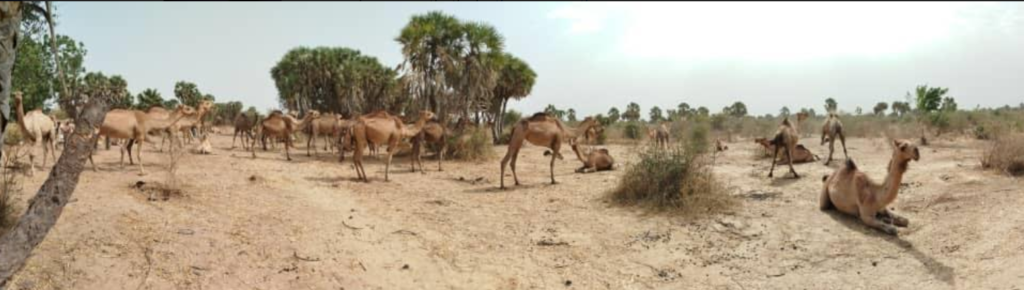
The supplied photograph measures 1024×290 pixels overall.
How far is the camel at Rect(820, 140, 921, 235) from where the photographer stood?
26.7 ft

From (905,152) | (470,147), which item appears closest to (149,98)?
(470,147)

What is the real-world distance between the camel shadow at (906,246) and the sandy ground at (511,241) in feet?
0.09

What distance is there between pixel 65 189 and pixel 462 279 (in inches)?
159

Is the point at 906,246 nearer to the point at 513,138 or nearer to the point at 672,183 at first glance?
the point at 672,183

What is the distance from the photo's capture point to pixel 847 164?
9.44 m

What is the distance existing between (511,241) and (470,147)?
1013 cm

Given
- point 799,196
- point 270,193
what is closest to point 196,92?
point 270,193

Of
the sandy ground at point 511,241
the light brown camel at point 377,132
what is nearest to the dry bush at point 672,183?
the sandy ground at point 511,241

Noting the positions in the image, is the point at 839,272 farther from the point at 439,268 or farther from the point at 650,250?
the point at 439,268

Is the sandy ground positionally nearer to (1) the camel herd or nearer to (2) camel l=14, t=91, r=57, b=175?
(1) the camel herd

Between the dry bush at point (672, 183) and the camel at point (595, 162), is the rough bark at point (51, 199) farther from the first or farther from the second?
the camel at point (595, 162)

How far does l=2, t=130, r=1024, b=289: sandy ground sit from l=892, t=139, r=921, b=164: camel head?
3.27 feet

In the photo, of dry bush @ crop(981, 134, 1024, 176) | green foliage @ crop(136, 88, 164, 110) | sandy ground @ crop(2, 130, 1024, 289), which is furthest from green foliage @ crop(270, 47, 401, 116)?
dry bush @ crop(981, 134, 1024, 176)

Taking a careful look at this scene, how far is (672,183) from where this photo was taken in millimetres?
10469
